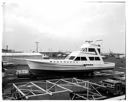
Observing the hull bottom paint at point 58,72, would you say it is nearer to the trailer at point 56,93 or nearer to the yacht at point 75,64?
the yacht at point 75,64

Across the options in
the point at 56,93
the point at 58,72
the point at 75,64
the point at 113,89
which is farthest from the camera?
the point at 75,64

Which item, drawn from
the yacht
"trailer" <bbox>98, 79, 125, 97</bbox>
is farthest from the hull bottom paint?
"trailer" <bbox>98, 79, 125, 97</bbox>

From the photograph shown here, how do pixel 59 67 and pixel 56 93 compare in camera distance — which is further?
pixel 59 67

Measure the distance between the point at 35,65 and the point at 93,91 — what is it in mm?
1269

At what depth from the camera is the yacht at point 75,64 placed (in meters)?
2.50

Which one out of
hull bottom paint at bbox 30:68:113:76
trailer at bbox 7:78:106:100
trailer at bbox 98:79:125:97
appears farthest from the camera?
hull bottom paint at bbox 30:68:113:76

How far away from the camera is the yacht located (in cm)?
250

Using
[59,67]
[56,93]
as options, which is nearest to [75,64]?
[59,67]

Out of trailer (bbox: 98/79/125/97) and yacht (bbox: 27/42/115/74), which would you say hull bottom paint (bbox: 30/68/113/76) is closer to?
yacht (bbox: 27/42/115/74)

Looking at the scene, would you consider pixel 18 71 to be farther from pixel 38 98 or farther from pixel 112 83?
pixel 112 83

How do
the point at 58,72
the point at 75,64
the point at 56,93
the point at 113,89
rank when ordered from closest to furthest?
the point at 56,93 < the point at 113,89 < the point at 58,72 < the point at 75,64

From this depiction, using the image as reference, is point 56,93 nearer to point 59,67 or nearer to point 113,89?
point 113,89

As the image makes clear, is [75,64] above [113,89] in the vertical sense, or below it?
above

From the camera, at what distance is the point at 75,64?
261 cm
